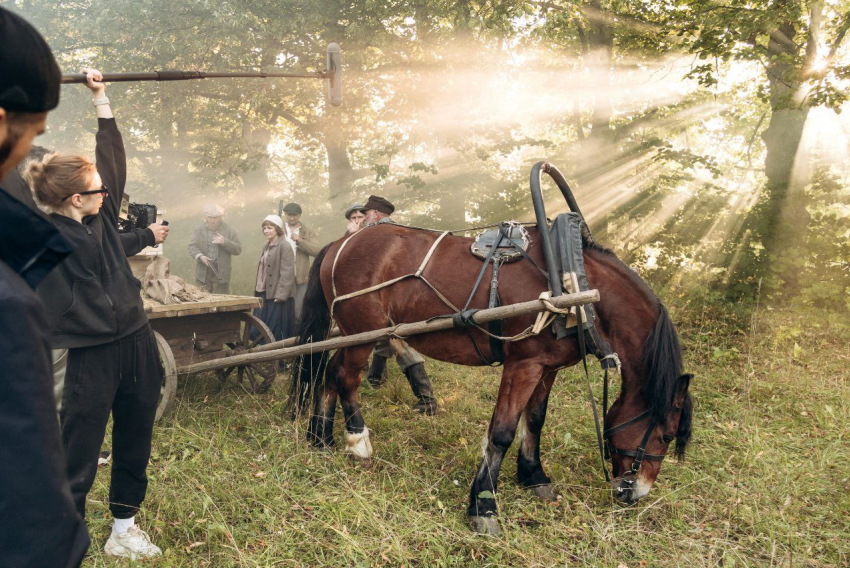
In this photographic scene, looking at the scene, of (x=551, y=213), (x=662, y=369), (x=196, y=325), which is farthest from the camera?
(x=551, y=213)

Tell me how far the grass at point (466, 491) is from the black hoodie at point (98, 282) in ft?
4.17

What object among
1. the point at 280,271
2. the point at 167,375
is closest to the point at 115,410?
the point at 167,375

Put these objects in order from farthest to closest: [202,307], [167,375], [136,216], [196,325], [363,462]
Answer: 1. [196,325]
2. [202,307]
3. [167,375]
4. [363,462]
5. [136,216]

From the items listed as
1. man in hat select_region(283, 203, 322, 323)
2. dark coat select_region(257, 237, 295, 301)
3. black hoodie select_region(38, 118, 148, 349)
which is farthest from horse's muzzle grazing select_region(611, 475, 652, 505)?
man in hat select_region(283, 203, 322, 323)

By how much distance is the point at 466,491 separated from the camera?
3867 millimetres

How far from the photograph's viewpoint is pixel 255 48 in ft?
45.7

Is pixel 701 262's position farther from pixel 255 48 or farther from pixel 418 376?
pixel 255 48

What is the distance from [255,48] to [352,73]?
115 inches

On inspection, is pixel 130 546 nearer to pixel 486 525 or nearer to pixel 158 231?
pixel 158 231

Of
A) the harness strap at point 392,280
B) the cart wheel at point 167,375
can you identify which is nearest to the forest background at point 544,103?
the harness strap at point 392,280

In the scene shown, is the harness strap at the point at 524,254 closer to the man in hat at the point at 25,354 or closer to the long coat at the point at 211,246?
the man in hat at the point at 25,354

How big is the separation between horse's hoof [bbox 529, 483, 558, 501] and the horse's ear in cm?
109

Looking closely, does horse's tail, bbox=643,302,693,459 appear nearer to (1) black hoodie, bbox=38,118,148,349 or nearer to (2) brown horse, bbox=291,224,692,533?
(2) brown horse, bbox=291,224,692,533

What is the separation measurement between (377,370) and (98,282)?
397 cm
